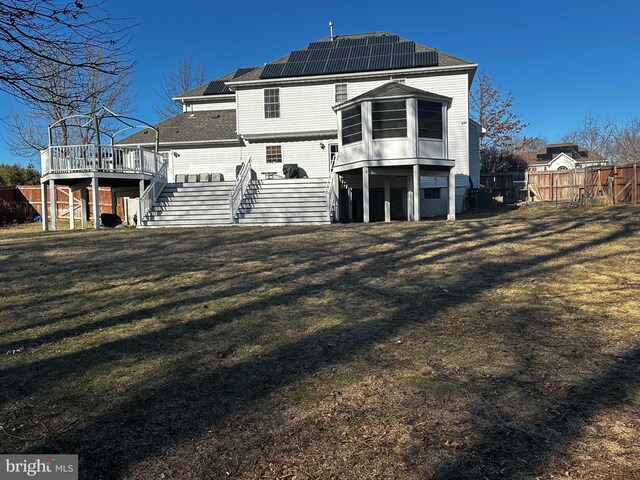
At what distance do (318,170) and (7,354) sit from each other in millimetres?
18952

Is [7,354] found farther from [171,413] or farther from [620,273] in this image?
[620,273]

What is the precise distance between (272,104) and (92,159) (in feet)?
30.1

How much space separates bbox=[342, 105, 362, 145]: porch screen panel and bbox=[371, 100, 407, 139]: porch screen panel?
0.62 meters

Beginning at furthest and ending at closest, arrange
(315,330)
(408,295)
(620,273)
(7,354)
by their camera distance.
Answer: (620,273)
(408,295)
(315,330)
(7,354)

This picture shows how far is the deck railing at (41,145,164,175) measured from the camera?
54.9 feet

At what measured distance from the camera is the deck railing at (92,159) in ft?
54.9

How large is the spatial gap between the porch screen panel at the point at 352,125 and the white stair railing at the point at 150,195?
711cm

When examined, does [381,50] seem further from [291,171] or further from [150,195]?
[150,195]

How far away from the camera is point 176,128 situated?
25.5m

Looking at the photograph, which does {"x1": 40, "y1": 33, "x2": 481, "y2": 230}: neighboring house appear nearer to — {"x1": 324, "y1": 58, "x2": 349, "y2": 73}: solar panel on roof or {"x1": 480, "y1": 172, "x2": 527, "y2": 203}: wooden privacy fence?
{"x1": 324, "y1": 58, "x2": 349, "y2": 73}: solar panel on roof

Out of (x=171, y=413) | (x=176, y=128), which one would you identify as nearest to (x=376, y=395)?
(x=171, y=413)

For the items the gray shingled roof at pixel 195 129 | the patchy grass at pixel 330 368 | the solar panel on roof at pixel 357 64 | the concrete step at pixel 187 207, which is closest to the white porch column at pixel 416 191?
the concrete step at pixel 187 207

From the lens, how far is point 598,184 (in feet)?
73.5

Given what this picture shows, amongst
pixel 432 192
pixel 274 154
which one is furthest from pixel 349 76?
pixel 432 192
